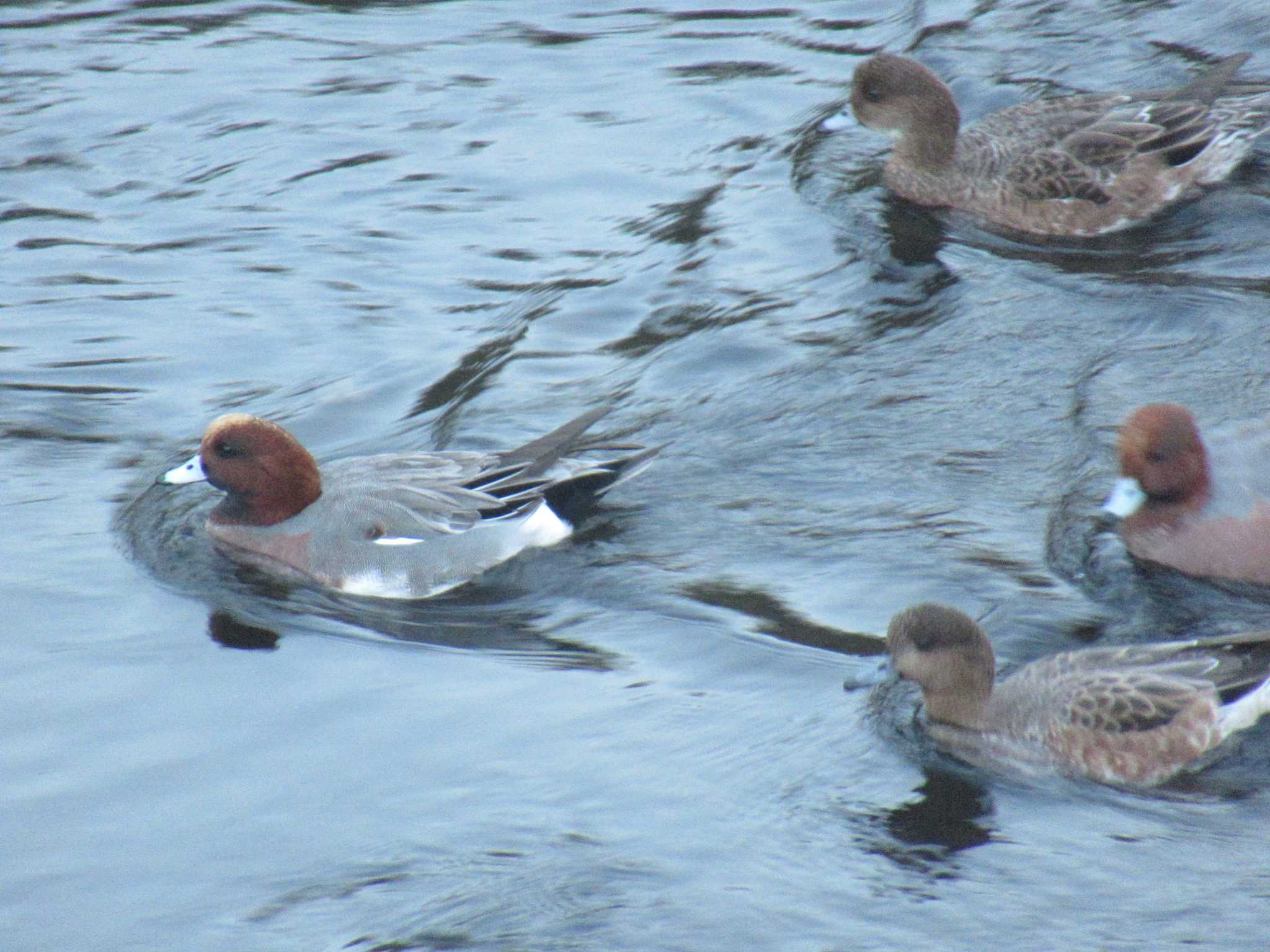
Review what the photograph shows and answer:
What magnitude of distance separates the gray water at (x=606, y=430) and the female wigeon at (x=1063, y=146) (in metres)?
0.22

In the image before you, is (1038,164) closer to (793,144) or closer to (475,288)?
(793,144)

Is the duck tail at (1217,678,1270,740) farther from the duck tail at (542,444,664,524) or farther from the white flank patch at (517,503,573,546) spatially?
the white flank patch at (517,503,573,546)

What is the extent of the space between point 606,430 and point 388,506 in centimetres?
141

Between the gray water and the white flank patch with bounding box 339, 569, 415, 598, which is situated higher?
the gray water

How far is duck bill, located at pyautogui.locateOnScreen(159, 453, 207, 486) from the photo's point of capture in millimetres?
7590

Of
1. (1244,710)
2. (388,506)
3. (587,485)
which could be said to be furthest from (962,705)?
(388,506)

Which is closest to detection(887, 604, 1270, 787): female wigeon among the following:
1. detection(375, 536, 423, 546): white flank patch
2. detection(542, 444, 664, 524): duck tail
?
detection(542, 444, 664, 524): duck tail

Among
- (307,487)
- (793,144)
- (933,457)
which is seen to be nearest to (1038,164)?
(793,144)

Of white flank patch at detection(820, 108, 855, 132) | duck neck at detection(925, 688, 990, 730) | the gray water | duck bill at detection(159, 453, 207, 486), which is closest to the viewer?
the gray water

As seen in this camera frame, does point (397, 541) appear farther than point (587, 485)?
No

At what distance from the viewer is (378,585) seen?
24.4 ft

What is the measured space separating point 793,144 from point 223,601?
5.81m

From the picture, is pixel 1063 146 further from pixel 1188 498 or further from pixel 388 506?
pixel 388 506

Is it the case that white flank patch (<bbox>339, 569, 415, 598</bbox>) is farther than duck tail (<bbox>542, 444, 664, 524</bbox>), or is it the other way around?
A: duck tail (<bbox>542, 444, 664, 524</bbox>)
